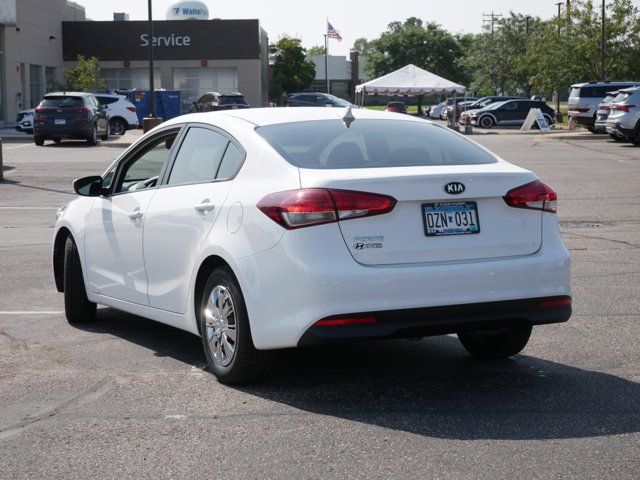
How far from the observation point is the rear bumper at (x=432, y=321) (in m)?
5.66

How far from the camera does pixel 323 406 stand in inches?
228

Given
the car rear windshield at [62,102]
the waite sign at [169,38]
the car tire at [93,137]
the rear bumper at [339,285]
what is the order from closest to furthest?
the rear bumper at [339,285] → the car rear windshield at [62,102] → the car tire at [93,137] → the waite sign at [169,38]

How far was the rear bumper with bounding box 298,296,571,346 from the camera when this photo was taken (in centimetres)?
566

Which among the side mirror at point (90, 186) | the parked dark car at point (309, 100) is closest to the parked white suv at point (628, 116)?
the side mirror at point (90, 186)

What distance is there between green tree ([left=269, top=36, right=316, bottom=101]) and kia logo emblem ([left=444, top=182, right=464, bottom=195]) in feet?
285

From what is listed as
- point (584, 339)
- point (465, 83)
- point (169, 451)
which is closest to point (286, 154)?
point (169, 451)

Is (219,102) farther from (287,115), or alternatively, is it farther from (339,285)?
(339,285)

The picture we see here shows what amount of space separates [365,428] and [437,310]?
30.8 inches

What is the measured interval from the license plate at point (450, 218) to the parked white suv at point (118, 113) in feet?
134

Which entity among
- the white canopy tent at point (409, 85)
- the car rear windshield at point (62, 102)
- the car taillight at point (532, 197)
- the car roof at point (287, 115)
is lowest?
the car taillight at point (532, 197)

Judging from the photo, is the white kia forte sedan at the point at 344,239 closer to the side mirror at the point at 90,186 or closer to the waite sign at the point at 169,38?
the side mirror at the point at 90,186

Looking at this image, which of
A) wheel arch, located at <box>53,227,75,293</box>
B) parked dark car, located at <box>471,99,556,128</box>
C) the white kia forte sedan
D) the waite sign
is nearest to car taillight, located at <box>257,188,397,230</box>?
the white kia forte sedan

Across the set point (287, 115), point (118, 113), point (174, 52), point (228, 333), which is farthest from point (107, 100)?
point (228, 333)

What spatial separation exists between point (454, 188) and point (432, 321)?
0.71 metres
